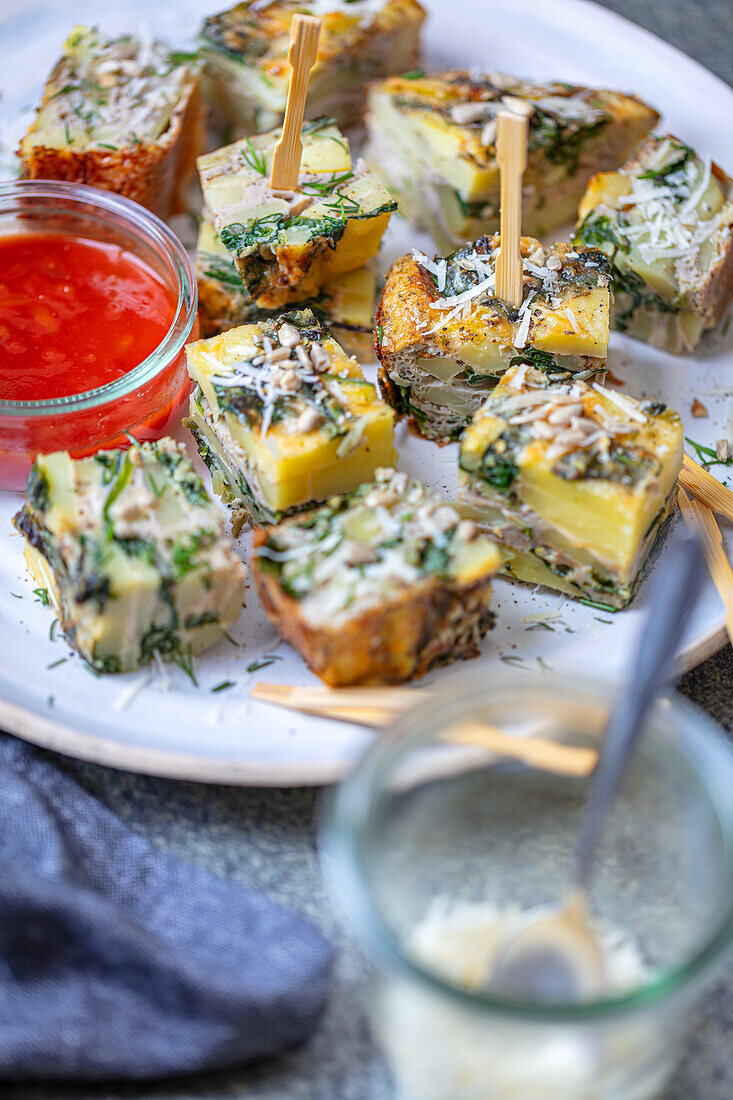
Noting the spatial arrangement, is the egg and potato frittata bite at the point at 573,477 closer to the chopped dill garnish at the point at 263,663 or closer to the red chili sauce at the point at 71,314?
the chopped dill garnish at the point at 263,663

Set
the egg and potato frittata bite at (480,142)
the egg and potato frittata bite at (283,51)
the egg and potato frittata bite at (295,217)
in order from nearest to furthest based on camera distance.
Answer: the egg and potato frittata bite at (295,217) < the egg and potato frittata bite at (480,142) < the egg and potato frittata bite at (283,51)

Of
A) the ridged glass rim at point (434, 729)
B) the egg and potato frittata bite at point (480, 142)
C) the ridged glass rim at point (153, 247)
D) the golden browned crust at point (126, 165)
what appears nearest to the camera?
the ridged glass rim at point (434, 729)

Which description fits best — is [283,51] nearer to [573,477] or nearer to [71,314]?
[71,314]

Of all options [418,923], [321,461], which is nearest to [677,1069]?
[418,923]

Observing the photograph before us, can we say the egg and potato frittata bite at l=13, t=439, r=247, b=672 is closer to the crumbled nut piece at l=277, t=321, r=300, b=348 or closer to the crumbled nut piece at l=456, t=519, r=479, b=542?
the crumbled nut piece at l=277, t=321, r=300, b=348

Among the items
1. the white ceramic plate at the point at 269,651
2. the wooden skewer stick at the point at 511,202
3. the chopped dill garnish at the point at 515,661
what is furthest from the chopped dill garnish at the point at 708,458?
the chopped dill garnish at the point at 515,661

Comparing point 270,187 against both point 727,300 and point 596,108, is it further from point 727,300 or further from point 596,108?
point 727,300
